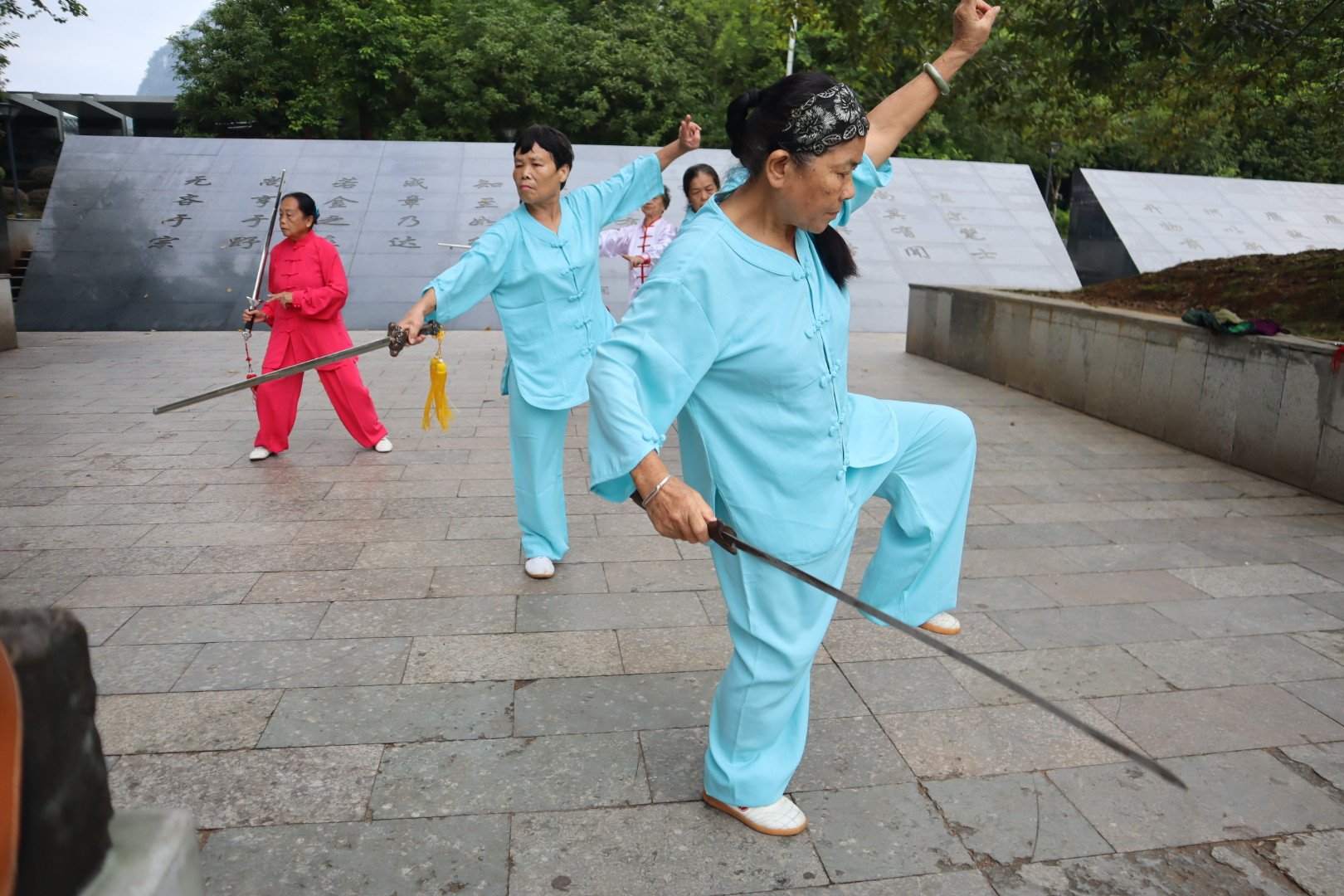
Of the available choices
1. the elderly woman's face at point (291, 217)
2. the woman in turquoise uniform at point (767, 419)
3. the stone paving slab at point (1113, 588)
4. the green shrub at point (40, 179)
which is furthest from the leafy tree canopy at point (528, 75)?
the woman in turquoise uniform at point (767, 419)

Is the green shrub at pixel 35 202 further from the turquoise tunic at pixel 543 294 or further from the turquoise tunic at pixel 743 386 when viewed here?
the turquoise tunic at pixel 743 386

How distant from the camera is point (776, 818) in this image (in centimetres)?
245

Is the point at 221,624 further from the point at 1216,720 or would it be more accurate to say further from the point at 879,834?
the point at 1216,720

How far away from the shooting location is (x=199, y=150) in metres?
16.0

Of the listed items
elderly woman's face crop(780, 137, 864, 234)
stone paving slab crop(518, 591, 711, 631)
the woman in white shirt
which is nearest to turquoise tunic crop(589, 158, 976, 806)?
elderly woman's face crop(780, 137, 864, 234)

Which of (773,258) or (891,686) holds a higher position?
(773,258)

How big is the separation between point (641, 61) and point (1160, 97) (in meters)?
16.9

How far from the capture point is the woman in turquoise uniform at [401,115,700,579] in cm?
418

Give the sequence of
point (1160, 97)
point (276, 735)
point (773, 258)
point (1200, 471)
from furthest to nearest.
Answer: point (1160, 97)
point (1200, 471)
point (276, 735)
point (773, 258)

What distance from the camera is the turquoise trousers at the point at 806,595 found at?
232 cm

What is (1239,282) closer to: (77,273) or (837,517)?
(837,517)

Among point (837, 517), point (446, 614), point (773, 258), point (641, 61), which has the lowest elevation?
point (446, 614)

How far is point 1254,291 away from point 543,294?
250 inches

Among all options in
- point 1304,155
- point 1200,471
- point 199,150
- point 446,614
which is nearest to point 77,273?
point 199,150
